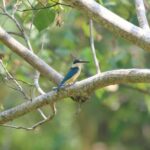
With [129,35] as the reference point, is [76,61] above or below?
above

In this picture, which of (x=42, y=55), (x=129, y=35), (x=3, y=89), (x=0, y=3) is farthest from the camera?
(x=3, y=89)

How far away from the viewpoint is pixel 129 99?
11.7 metres

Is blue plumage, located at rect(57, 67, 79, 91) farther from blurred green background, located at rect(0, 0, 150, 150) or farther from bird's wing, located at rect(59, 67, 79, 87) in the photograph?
blurred green background, located at rect(0, 0, 150, 150)

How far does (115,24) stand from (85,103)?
5306 millimetres

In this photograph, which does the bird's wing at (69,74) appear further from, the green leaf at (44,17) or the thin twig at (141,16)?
the thin twig at (141,16)

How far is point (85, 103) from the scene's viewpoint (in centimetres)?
974

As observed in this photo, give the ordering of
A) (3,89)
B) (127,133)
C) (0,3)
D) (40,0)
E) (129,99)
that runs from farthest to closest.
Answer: (127,133) → (129,99) → (3,89) → (0,3) → (40,0)

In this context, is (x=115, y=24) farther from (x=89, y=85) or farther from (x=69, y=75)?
(x=69, y=75)

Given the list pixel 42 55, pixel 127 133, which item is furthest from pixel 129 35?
pixel 127 133

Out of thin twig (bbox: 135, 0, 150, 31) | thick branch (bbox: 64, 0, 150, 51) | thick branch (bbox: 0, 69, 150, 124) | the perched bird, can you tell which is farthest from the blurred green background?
thick branch (bbox: 64, 0, 150, 51)

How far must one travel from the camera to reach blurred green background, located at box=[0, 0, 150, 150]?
26.1 ft

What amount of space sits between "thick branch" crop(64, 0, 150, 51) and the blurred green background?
2094mm

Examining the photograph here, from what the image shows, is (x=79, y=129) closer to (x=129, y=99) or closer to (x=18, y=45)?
(x=129, y=99)

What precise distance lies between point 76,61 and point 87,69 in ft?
6.29
